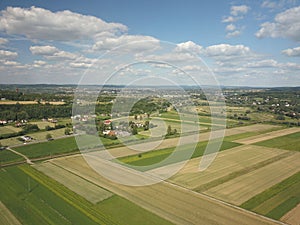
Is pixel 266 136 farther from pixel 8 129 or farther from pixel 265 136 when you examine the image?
pixel 8 129

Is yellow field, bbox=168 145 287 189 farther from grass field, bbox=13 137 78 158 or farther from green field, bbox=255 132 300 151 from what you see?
grass field, bbox=13 137 78 158

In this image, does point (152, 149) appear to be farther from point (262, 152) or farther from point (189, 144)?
point (262, 152)

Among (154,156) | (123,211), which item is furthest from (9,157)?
(123,211)

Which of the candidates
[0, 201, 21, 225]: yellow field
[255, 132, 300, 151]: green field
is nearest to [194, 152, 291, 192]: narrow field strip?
[255, 132, 300, 151]: green field

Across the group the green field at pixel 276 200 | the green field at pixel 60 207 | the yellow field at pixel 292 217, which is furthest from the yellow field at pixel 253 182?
the green field at pixel 60 207

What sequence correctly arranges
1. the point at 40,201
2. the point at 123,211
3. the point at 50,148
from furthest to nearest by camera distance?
the point at 50,148 → the point at 40,201 → the point at 123,211

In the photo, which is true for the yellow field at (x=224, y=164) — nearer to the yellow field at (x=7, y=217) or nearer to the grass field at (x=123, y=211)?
the grass field at (x=123, y=211)

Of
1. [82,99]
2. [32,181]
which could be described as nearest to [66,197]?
[32,181]
